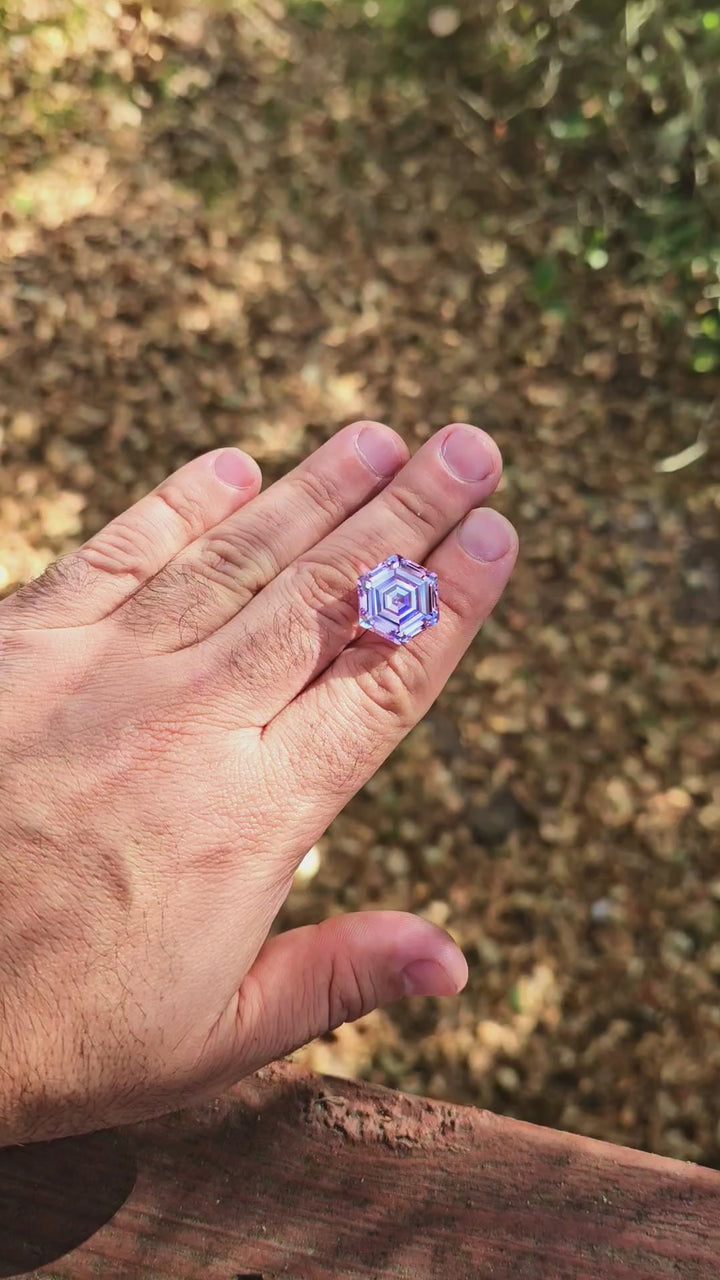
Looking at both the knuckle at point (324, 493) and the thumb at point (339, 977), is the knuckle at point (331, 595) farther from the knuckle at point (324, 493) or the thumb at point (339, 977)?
the thumb at point (339, 977)

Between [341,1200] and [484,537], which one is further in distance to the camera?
[484,537]

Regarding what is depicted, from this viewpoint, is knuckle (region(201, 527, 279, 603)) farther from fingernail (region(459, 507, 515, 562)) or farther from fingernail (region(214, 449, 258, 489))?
fingernail (region(459, 507, 515, 562))

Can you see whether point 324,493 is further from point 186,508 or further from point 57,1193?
point 57,1193

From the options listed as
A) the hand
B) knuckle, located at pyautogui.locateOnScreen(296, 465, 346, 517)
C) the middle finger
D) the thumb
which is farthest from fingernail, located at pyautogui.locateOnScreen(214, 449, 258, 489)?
the thumb

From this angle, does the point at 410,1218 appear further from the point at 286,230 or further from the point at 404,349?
the point at 286,230

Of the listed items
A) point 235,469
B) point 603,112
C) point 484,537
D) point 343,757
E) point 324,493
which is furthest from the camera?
point 603,112

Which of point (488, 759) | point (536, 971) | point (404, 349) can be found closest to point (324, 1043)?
point (536, 971)

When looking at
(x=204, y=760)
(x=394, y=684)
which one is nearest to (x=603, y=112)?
(x=394, y=684)
